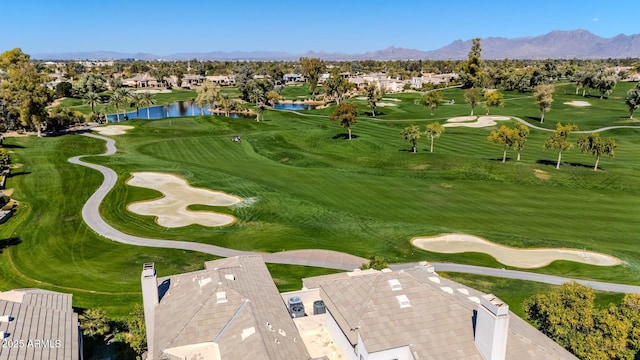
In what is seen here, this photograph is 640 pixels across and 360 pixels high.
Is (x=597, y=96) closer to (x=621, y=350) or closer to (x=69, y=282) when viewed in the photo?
(x=621, y=350)

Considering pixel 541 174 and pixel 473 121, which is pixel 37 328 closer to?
pixel 541 174

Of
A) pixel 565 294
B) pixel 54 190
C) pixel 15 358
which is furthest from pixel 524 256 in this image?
pixel 54 190

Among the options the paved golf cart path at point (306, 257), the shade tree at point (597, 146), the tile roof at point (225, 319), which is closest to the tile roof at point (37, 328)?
the tile roof at point (225, 319)

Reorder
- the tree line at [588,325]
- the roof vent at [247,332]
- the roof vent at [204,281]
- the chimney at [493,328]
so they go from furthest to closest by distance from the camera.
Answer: the roof vent at [204,281] < the tree line at [588,325] < the roof vent at [247,332] < the chimney at [493,328]

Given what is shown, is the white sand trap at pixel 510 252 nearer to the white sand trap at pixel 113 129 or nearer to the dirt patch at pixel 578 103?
the white sand trap at pixel 113 129

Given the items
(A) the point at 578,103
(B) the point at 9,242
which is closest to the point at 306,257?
(B) the point at 9,242

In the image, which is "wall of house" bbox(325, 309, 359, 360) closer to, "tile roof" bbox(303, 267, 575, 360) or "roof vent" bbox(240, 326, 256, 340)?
"tile roof" bbox(303, 267, 575, 360)
